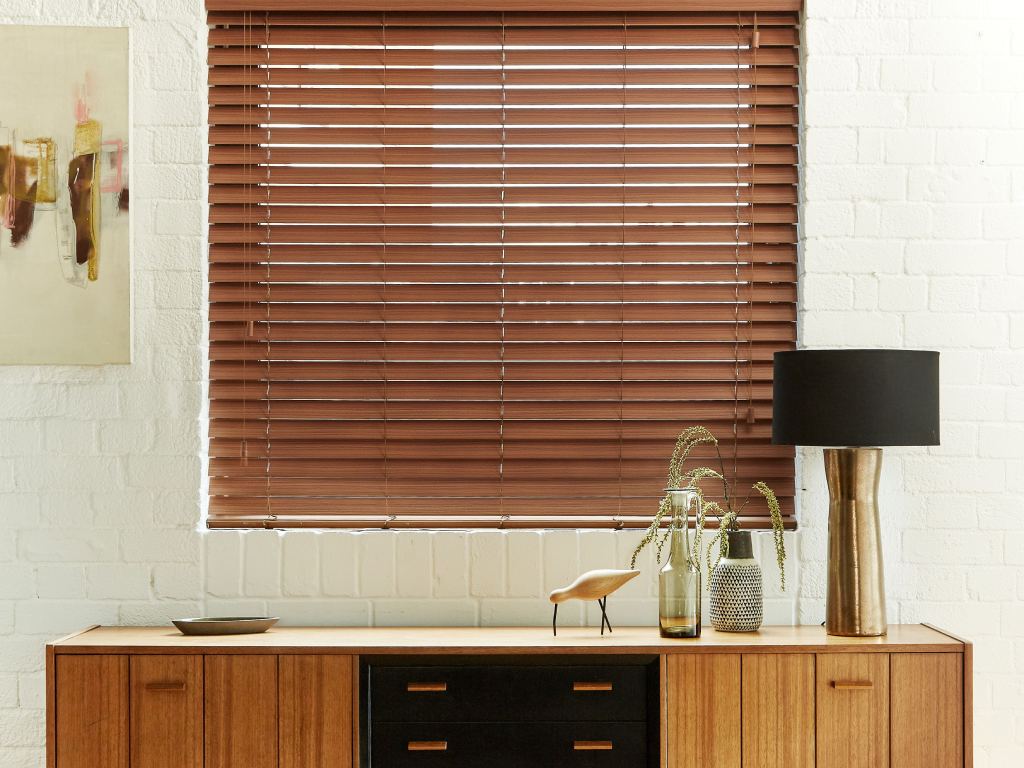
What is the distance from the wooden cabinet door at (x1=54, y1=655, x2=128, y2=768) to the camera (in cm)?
222

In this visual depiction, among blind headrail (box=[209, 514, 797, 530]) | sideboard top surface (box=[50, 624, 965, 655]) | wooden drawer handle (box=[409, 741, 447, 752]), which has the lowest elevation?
wooden drawer handle (box=[409, 741, 447, 752])

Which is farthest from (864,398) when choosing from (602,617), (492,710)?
(492,710)

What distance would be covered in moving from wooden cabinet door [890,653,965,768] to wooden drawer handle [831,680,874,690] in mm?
63

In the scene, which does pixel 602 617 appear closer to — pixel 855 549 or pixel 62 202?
pixel 855 549

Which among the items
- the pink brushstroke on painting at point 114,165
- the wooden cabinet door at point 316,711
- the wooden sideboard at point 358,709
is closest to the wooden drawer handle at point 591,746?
the wooden sideboard at point 358,709

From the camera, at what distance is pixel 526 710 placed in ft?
7.37

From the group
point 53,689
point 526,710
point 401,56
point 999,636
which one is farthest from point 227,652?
point 999,636

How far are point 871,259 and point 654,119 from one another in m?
0.71

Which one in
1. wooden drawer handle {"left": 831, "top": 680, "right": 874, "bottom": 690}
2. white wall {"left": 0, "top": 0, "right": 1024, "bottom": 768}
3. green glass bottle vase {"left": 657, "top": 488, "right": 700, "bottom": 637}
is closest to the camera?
wooden drawer handle {"left": 831, "top": 680, "right": 874, "bottom": 690}

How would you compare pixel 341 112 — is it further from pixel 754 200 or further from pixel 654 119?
pixel 754 200

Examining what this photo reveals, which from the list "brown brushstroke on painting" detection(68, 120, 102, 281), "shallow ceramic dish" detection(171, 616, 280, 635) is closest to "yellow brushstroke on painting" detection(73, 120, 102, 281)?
"brown brushstroke on painting" detection(68, 120, 102, 281)

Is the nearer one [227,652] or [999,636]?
[227,652]

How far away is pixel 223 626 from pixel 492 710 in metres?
0.69

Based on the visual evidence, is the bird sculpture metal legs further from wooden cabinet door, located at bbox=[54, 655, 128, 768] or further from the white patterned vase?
wooden cabinet door, located at bbox=[54, 655, 128, 768]
